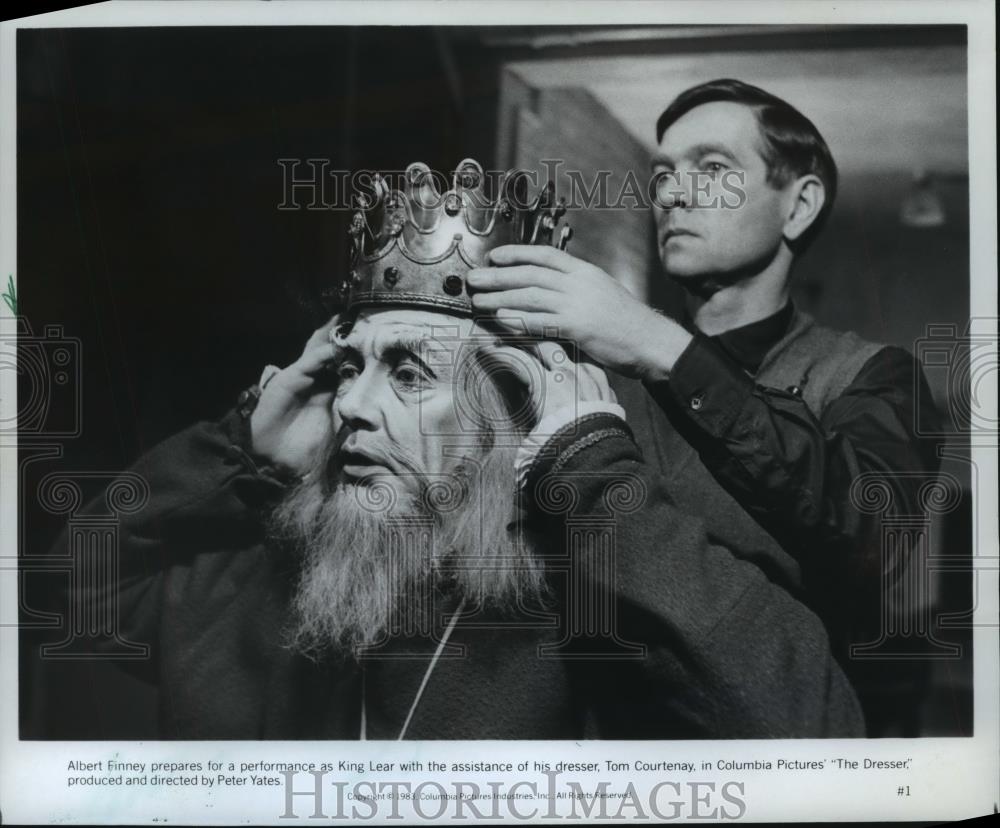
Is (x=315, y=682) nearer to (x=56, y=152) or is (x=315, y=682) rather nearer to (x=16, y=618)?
(x=16, y=618)

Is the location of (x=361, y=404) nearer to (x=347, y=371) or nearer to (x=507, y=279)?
(x=347, y=371)

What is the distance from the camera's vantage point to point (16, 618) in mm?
4055

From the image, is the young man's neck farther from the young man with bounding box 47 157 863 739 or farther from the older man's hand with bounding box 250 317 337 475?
the older man's hand with bounding box 250 317 337 475

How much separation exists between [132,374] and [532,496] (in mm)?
1506

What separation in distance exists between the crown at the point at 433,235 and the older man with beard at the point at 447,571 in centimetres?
9

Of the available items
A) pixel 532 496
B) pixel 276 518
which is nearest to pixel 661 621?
pixel 532 496

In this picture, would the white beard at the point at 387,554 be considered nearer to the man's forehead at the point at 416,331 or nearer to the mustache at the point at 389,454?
the mustache at the point at 389,454

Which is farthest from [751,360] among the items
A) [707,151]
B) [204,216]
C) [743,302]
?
[204,216]

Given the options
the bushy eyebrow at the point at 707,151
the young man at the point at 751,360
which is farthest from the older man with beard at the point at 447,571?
the bushy eyebrow at the point at 707,151

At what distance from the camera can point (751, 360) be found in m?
3.98

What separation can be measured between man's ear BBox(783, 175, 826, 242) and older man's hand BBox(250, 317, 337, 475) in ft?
5.47

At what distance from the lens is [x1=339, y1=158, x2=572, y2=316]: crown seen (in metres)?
3.95

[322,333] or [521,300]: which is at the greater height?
[521,300]

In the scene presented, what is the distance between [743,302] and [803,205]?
1.35 feet
